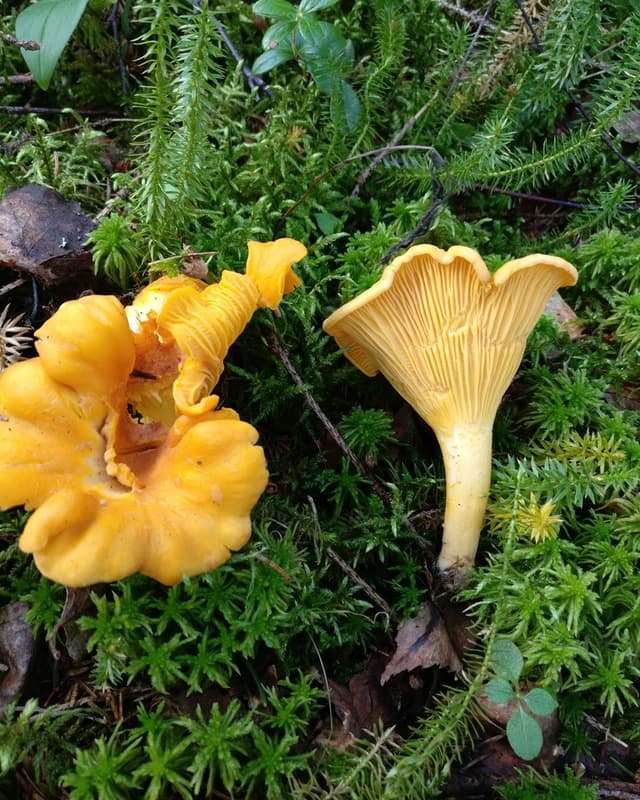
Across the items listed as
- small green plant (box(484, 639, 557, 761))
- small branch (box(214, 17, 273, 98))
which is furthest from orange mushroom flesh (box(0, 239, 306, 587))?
small branch (box(214, 17, 273, 98))

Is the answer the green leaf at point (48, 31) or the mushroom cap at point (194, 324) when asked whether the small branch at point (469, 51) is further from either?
the green leaf at point (48, 31)

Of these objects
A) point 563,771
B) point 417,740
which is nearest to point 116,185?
point 417,740

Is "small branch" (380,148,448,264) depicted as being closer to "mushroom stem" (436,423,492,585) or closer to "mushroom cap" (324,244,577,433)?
"mushroom cap" (324,244,577,433)

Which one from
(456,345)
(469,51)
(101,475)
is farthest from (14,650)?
(469,51)

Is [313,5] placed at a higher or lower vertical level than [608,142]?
higher

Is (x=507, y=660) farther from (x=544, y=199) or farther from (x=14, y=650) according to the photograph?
(x=544, y=199)

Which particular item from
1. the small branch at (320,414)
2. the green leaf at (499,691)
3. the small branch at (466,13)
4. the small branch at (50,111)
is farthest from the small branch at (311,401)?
the small branch at (466,13)

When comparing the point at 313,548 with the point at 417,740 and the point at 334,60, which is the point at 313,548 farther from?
the point at 334,60
